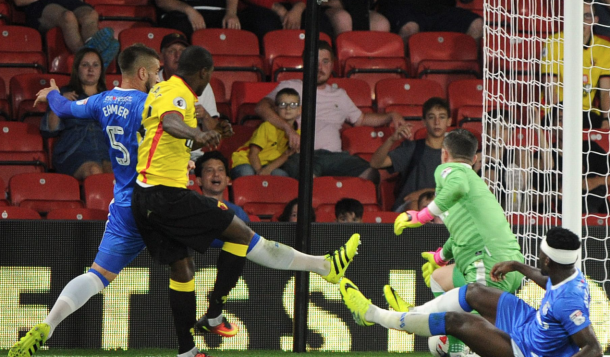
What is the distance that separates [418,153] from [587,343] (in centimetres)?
379

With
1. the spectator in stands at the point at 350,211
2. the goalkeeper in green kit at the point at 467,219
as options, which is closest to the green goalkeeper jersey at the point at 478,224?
the goalkeeper in green kit at the point at 467,219

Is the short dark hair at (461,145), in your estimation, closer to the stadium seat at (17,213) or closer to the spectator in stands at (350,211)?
the spectator in stands at (350,211)

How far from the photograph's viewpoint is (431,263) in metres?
5.75

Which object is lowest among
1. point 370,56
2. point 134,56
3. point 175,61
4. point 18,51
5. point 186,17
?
point 134,56

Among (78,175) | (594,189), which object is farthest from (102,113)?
(594,189)

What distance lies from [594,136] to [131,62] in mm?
4466

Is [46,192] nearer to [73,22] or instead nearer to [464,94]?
[73,22]

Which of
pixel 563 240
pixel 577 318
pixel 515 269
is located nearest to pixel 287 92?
pixel 515 269

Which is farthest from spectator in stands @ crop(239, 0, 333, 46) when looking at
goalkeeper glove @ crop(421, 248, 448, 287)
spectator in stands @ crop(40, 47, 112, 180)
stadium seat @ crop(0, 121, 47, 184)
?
goalkeeper glove @ crop(421, 248, 448, 287)

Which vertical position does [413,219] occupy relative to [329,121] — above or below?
below

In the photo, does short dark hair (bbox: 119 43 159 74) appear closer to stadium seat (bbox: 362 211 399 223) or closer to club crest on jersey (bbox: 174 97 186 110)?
club crest on jersey (bbox: 174 97 186 110)

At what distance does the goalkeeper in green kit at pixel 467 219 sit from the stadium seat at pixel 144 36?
4348mm

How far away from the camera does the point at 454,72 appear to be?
30.3 ft

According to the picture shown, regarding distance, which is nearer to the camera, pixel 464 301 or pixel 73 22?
pixel 464 301
